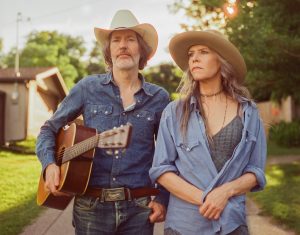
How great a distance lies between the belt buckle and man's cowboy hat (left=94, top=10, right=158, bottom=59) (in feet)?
3.54

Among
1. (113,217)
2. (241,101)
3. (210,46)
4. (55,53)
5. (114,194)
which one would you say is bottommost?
(113,217)

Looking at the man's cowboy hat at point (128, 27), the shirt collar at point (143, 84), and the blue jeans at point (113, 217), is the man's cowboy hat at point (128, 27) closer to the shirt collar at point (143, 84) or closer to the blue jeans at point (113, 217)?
the shirt collar at point (143, 84)

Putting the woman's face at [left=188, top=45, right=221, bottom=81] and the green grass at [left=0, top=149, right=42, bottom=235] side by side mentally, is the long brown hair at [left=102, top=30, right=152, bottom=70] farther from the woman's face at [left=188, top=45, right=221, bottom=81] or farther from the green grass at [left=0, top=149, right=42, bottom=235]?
the green grass at [left=0, top=149, right=42, bottom=235]

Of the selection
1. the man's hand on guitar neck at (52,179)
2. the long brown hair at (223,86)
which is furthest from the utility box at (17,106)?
the long brown hair at (223,86)

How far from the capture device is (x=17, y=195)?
9.20m

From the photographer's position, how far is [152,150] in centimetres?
318

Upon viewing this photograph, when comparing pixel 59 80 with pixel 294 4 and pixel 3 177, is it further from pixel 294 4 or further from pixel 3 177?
pixel 294 4

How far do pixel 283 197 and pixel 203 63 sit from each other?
6.75 metres

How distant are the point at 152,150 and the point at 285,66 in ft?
32.6

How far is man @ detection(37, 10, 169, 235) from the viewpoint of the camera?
2982 mm

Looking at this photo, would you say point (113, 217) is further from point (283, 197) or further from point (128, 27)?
point (283, 197)

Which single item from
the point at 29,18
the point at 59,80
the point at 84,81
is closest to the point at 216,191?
the point at 84,81

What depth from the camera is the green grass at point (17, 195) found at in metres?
6.86

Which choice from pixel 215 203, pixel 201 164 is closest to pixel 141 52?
pixel 201 164
